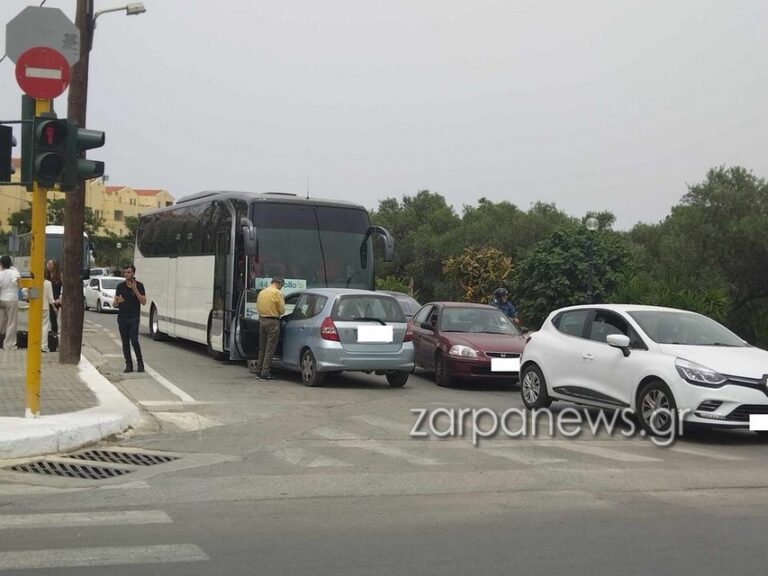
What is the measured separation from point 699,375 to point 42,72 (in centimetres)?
778

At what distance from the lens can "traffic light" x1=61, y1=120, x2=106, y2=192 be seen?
998 centimetres

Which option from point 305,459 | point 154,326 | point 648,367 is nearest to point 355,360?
point 648,367

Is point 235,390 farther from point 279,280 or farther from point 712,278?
point 712,278

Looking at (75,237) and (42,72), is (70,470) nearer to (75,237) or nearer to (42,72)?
(42,72)

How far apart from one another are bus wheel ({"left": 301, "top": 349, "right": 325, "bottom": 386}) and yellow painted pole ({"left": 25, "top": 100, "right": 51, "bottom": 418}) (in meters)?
6.08

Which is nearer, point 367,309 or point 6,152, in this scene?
point 6,152

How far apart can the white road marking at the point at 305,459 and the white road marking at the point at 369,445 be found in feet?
2.04

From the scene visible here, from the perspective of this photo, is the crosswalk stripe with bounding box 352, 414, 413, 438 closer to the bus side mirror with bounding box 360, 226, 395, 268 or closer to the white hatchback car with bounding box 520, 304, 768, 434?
the white hatchback car with bounding box 520, 304, 768, 434

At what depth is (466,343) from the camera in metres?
16.6

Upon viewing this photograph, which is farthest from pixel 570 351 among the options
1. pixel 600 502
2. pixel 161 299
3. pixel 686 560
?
pixel 161 299

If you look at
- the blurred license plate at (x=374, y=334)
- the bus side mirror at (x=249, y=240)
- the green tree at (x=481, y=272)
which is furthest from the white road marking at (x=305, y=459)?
the green tree at (x=481, y=272)

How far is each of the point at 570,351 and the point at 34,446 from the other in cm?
682

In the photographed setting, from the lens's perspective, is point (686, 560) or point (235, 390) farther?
point (235, 390)

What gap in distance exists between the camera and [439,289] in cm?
4741
